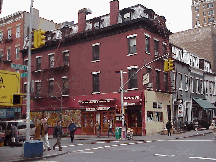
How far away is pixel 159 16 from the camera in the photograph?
1406 inches

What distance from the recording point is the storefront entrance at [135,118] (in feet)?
A: 103

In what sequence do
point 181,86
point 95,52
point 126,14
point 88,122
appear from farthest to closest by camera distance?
1. point 181,86
2. point 95,52
3. point 88,122
4. point 126,14

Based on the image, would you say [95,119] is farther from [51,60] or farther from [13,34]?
[13,34]

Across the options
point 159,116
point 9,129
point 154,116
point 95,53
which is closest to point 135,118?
point 154,116

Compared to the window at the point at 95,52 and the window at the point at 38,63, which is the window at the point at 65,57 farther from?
the window at the point at 38,63

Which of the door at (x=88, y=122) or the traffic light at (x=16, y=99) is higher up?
→ the traffic light at (x=16, y=99)

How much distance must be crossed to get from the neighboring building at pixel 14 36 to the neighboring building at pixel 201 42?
2632 cm

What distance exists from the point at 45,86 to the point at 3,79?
25.7 m

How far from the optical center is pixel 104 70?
34250 mm

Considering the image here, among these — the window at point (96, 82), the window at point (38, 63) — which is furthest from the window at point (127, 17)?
the window at point (38, 63)

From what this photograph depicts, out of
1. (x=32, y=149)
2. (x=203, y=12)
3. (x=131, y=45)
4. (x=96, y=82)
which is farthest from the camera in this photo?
(x=203, y=12)

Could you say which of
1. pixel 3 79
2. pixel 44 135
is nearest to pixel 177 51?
pixel 44 135

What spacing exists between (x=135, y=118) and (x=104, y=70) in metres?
6.66

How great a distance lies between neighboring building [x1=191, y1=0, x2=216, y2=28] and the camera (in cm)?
9612
